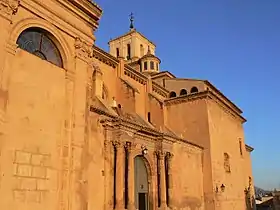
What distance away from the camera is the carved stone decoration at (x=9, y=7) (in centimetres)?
726

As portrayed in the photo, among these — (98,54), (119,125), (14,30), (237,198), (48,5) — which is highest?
(98,54)

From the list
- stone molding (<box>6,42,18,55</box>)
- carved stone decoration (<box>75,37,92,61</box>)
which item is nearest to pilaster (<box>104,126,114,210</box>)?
A: carved stone decoration (<box>75,37,92,61</box>)

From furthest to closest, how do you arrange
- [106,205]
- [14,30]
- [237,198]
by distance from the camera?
[237,198] → [106,205] → [14,30]

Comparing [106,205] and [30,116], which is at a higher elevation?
[30,116]

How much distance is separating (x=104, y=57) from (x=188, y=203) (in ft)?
32.5

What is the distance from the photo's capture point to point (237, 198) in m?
23.4

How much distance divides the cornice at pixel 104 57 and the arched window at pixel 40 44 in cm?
935

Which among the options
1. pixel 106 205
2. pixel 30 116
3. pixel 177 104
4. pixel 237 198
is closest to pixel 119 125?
pixel 106 205

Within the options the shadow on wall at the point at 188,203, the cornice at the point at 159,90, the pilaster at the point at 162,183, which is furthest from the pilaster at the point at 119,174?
the cornice at the point at 159,90

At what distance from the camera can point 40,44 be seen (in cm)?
845

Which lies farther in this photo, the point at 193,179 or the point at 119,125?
the point at 193,179

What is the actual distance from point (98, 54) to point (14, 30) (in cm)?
1108

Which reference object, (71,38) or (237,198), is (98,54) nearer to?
(71,38)

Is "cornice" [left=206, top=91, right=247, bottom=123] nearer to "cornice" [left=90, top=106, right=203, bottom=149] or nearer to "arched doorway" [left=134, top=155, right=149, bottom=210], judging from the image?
"cornice" [left=90, top=106, right=203, bottom=149]
